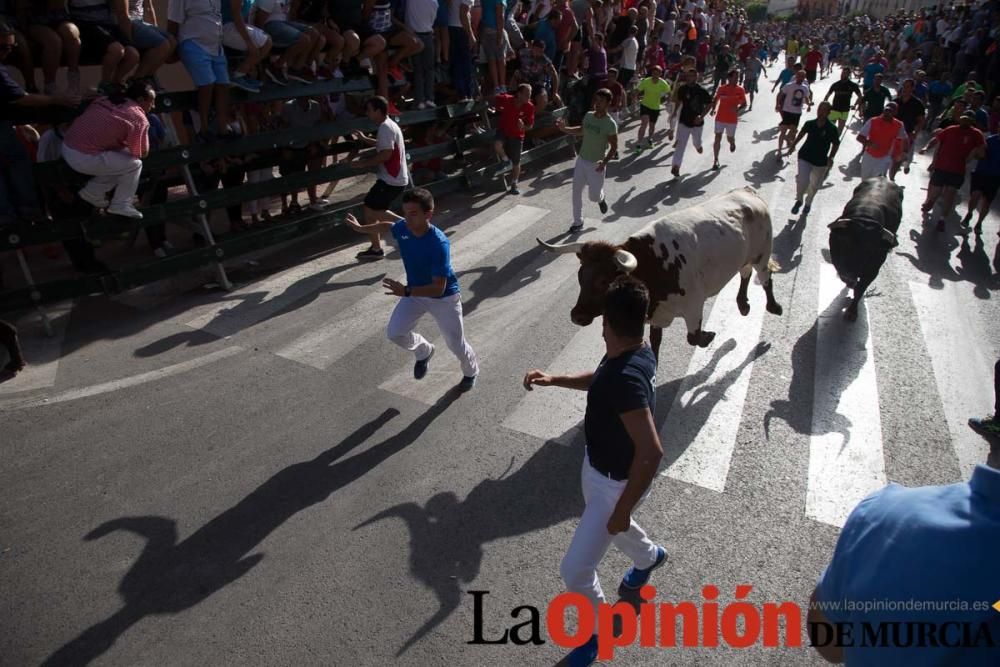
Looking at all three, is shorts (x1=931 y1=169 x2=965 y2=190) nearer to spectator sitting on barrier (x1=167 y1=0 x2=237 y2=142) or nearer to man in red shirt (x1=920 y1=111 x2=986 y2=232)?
man in red shirt (x1=920 y1=111 x2=986 y2=232)

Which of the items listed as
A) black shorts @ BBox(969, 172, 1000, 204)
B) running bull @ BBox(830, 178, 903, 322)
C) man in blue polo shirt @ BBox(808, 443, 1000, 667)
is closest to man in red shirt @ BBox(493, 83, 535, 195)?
Result: running bull @ BBox(830, 178, 903, 322)

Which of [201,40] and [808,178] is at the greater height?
[201,40]

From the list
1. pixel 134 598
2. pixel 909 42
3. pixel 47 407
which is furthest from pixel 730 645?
pixel 909 42

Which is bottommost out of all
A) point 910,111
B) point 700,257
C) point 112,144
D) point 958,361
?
point 958,361

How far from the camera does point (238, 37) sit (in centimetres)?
821

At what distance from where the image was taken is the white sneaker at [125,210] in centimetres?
689

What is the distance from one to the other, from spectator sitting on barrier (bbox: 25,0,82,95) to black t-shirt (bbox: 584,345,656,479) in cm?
680

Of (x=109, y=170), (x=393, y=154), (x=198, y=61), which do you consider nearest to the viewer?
(x=109, y=170)

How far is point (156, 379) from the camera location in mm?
6145

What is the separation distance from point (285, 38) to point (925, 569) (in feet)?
32.0

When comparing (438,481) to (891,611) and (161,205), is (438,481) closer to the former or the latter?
(891,611)

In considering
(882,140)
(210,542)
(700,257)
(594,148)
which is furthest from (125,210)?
(882,140)

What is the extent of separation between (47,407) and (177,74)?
8482mm

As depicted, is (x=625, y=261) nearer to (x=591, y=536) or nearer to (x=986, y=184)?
(x=591, y=536)
